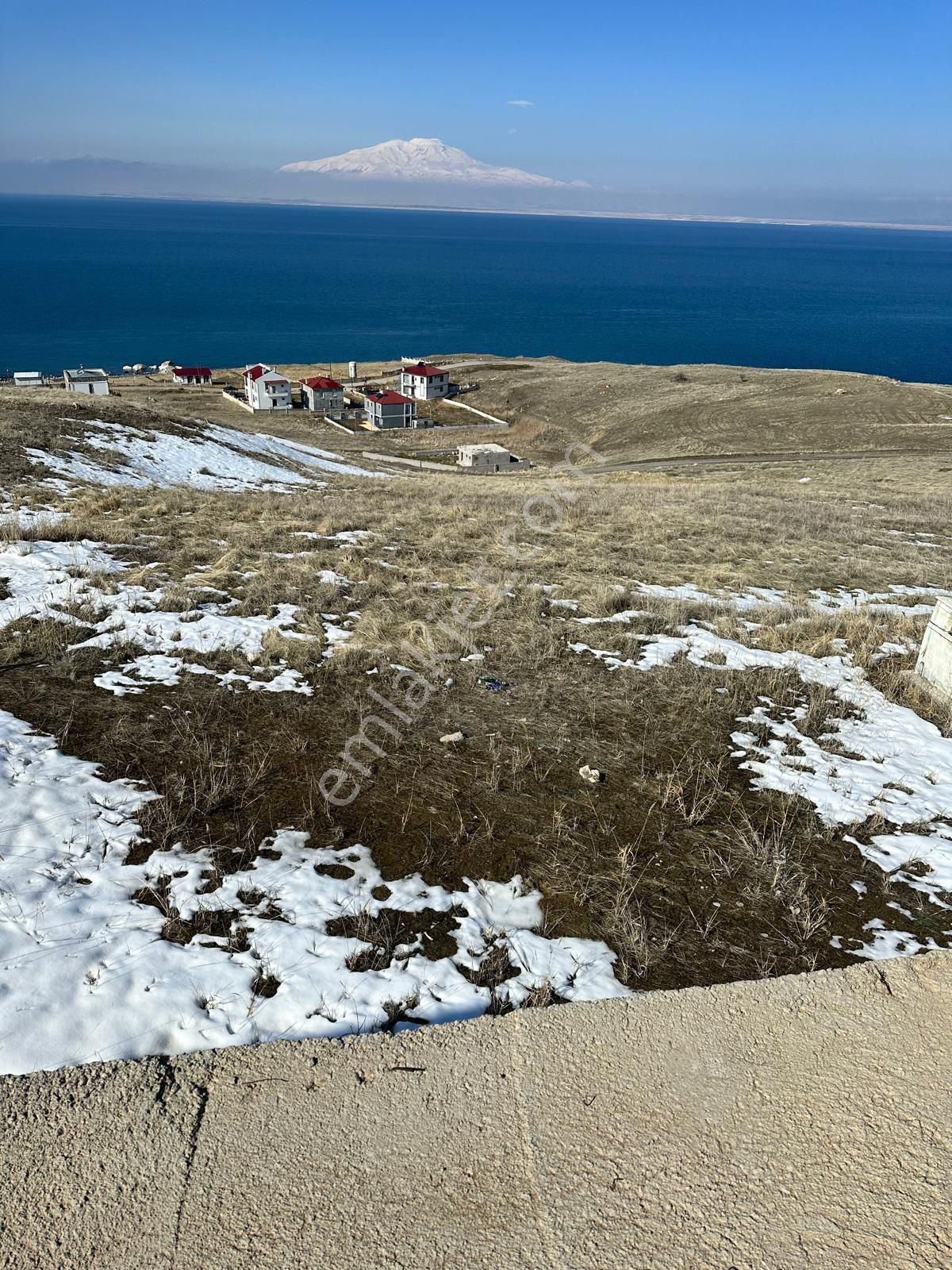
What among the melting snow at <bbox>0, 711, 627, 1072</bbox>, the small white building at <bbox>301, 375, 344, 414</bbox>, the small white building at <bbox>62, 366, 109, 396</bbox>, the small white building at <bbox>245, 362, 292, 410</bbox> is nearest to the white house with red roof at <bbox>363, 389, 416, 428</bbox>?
the small white building at <bbox>301, 375, 344, 414</bbox>

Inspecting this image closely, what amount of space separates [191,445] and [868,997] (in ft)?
88.6

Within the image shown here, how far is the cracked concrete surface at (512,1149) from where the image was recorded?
11.0 ft

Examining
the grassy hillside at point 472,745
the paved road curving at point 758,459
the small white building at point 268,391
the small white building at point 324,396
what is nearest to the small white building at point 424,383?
the small white building at point 324,396

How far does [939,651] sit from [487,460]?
42.6 meters

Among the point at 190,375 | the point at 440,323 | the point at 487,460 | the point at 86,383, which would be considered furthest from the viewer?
the point at 440,323

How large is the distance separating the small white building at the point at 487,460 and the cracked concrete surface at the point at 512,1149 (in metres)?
45.7

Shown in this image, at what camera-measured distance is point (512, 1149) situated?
374 cm

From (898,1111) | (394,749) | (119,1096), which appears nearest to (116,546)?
(394,749)

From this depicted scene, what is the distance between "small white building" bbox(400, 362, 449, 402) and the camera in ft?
243

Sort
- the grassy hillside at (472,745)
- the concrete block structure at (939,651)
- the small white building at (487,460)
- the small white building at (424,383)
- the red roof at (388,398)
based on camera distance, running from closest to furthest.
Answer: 1. the grassy hillside at (472,745)
2. the concrete block structure at (939,651)
3. the small white building at (487,460)
4. the red roof at (388,398)
5. the small white building at (424,383)

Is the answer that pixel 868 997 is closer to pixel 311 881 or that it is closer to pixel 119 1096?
pixel 311 881

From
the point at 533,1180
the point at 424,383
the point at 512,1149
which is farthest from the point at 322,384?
the point at 533,1180

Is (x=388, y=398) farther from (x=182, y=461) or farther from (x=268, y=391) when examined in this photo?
(x=182, y=461)

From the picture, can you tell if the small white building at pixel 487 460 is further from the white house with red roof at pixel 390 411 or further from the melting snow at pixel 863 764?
the melting snow at pixel 863 764
